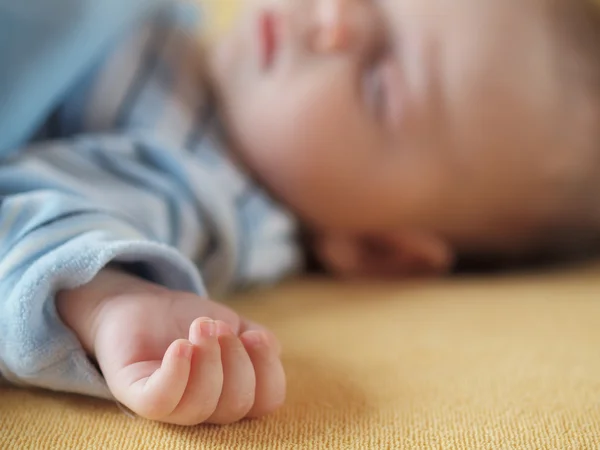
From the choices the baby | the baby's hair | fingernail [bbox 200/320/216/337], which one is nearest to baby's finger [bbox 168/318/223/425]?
fingernail [bbox 200/320/216/337]

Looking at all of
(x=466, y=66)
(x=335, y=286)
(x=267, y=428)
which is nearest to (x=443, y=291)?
(x=335, y=286)

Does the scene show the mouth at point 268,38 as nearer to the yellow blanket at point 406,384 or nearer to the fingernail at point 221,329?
the yellow blanket at point 406,384

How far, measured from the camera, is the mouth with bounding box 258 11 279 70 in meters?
0.80

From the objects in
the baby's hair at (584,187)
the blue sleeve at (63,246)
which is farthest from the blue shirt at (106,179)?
the baby's hair at (584,187)

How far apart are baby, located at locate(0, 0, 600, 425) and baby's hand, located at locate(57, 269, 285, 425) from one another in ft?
0.52

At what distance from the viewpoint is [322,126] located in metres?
0.77

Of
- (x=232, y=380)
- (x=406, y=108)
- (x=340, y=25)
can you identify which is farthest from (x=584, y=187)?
(x=232, y=380)

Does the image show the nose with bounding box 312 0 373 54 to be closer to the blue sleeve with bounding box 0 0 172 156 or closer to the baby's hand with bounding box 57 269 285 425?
the blue sleeve with bounding box 0 0 172 156

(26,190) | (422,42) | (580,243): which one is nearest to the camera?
(26,190)

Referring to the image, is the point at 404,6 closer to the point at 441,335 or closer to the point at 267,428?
the point at 441,335

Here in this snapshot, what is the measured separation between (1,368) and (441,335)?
325mm

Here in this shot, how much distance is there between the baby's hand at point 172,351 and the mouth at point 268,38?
1.38 ft

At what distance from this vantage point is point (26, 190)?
524 mm

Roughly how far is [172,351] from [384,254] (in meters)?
0.55
